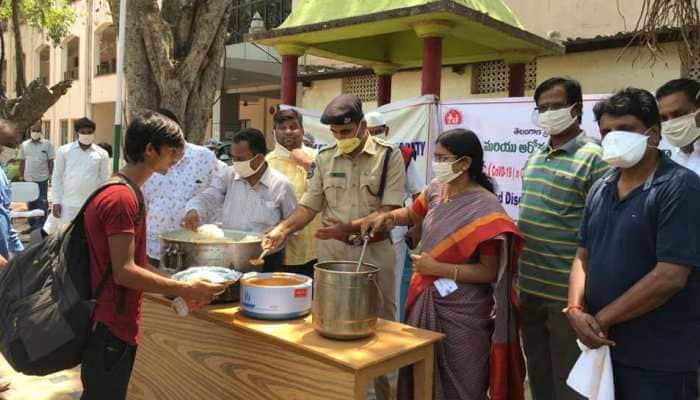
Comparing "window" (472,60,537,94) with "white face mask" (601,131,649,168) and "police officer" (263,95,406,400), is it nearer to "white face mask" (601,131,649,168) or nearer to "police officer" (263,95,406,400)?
"police officer" (263,95,406,400)

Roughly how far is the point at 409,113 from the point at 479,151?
240 cm

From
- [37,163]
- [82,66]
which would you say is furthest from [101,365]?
→ [82,66]

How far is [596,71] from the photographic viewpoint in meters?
7.01

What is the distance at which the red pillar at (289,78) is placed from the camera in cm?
563

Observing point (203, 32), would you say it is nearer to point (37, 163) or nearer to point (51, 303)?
point (51, 303)

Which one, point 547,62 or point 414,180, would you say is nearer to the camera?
point 414,180

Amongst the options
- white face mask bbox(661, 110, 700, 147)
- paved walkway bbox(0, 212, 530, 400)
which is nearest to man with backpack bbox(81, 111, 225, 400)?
paved walkway bbox(0, 212, 530, 400)

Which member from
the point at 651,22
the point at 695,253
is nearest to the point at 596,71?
the point at 651,22

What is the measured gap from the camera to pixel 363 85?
955 centimetres

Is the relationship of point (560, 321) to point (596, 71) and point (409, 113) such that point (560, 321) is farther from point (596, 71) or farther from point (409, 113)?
point (596, 71)

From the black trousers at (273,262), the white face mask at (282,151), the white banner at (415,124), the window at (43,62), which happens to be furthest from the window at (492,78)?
the window at (43,62)

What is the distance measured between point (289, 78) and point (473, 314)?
3887 mm

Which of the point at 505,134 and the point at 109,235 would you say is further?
the point at 505,134

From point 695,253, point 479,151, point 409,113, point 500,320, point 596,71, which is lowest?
point 500,320
